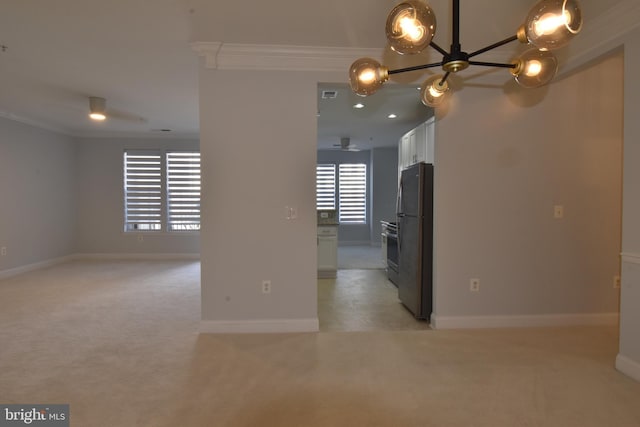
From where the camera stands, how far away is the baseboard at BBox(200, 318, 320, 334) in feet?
9.96

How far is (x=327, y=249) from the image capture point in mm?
5305

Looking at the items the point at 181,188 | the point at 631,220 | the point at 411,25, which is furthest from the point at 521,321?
the point at 181,188

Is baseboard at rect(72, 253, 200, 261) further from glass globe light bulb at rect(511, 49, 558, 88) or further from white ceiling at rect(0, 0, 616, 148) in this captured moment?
glass globe light bulb at rect(511, 49, 558, 88)

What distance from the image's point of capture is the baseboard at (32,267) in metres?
5.11

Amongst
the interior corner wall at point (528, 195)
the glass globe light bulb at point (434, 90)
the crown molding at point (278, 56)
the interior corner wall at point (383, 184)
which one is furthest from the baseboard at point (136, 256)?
the glass globe light bulb at point (434, 90)

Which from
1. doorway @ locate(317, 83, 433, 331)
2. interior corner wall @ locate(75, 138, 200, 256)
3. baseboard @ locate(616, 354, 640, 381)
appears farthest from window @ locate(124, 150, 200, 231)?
baseboard @ locate(616, 354, 640, 381)

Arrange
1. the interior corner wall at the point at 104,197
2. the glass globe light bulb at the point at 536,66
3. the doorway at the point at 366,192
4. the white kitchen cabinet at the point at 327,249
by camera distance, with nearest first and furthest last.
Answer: the glass globe light bulb at the point at 536,66 < the doorway at the point at 366,192 < the white kitchen cabinet at the point at 327,249 < the interior corner wall at the point at 104,197

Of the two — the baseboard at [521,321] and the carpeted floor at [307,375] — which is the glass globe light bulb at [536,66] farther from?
the baseboard at [521,321]

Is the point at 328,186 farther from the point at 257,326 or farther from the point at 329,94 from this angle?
the point at 257,326

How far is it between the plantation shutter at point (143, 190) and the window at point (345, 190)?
12.6ft

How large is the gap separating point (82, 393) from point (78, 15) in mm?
2660

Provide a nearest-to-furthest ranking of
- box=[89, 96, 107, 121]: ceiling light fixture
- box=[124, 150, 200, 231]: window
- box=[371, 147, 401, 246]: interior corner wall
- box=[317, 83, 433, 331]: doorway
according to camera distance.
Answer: box=[317, 83, 433, 331]: doorway
box=[89, 96, 107, 121]: ceiling light fixture
box=[124, 150, 200, 231]: window
box=[371, 147, 401, 246]: interior corner wall

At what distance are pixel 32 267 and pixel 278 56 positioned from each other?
5712 millimetres

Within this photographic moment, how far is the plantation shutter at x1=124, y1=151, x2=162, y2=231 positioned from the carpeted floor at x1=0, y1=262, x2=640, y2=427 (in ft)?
10.9
